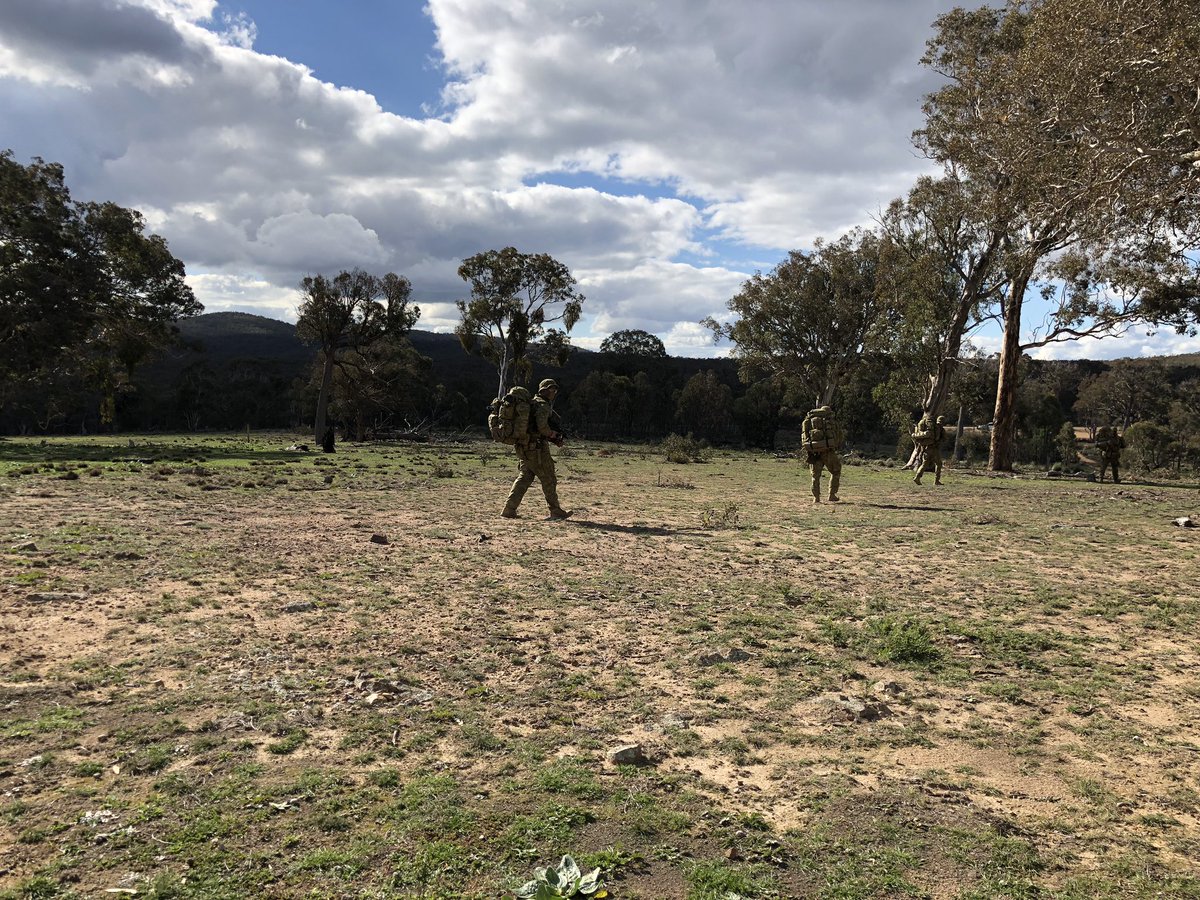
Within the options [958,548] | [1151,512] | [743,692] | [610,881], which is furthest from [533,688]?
[1151,512]

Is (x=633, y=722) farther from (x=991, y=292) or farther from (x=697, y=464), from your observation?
(x=991, y=292)

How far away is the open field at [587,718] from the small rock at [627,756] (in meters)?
0.07

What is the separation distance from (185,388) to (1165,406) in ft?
284

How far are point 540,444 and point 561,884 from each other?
9.87 metres

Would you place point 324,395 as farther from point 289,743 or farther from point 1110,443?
point 289,743

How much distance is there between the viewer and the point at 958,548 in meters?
11.0

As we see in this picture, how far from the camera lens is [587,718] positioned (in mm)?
4594

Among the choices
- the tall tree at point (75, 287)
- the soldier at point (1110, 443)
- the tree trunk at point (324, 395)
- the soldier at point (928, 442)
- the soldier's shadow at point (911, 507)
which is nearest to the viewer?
the soldier's shadow at point (911, 507)

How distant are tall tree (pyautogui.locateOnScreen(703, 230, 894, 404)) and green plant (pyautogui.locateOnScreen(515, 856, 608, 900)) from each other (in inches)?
1598

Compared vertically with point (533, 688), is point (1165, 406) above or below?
above

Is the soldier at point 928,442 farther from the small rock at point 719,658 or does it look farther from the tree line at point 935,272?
the small rock at point 719,658

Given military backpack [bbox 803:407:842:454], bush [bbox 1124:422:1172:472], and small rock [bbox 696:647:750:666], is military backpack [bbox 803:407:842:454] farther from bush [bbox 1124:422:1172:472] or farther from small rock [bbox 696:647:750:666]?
bush [bbox 1124:422:1172:472]

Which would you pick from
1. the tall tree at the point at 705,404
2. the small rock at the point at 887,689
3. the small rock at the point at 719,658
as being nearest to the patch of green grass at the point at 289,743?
the small rock at the point at 719,658

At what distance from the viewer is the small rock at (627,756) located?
396 cm
